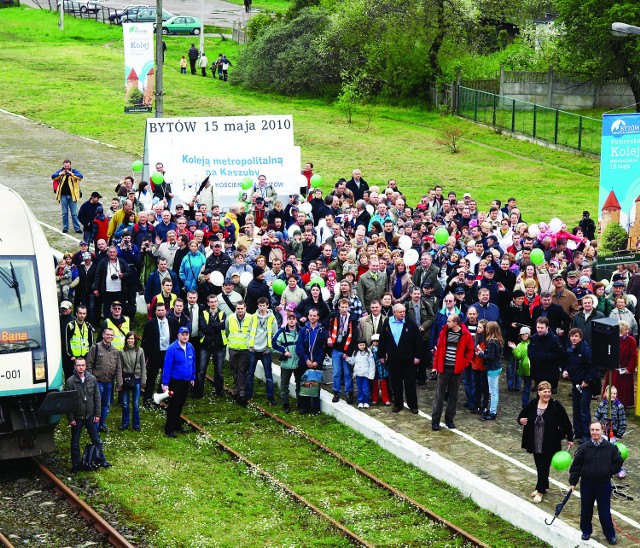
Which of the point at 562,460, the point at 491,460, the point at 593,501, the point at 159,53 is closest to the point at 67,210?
the point at 159,53

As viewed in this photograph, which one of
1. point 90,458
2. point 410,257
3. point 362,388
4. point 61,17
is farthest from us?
point 61,17

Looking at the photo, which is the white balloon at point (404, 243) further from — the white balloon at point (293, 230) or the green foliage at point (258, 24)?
the green foliage at point (258, 24)

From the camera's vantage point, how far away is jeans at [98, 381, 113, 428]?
1645 centimetres

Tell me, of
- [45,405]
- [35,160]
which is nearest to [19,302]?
[45,405]

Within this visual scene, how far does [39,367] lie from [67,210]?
1326 cm

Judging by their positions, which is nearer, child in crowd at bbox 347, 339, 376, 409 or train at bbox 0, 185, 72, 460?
train at bbox 0, 185, 72, 460

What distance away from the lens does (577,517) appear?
562 inches

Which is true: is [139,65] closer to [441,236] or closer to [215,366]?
[441,236]

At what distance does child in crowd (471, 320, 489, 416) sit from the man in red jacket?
0.41 m

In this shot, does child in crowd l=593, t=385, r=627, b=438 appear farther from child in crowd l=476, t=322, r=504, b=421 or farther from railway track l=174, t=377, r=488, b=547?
railway track l=174, t=377, r=488, b=547

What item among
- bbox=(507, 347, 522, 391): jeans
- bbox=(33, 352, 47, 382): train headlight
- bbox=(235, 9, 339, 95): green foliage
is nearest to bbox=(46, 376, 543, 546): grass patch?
bbox=(33, 352, 47, 382): train headlight

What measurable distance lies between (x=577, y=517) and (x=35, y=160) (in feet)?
87.4

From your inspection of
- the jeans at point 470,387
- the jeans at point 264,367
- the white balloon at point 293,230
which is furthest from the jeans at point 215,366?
the white balloon at point 293,230

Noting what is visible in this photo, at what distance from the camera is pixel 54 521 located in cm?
1414
